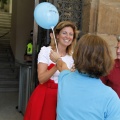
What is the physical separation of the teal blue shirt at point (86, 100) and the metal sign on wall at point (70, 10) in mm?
2216

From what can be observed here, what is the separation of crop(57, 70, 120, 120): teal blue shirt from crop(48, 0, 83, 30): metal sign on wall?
2216 mm

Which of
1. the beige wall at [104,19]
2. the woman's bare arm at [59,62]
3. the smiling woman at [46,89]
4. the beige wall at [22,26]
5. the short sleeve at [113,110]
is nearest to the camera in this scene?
the short sleeve at [113,110]

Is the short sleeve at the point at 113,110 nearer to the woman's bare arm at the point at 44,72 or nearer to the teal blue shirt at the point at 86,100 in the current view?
the teal blue shirt at the point at 86,100

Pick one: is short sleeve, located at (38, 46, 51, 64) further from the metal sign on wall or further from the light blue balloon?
the metal sign on wall

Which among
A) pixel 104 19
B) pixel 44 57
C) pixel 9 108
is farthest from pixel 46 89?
pixel 9 108

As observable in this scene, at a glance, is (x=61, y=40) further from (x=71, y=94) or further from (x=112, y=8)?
(x=112, y=8)

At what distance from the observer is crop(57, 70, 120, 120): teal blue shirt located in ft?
4.87

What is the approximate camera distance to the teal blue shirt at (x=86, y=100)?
4.87 ft

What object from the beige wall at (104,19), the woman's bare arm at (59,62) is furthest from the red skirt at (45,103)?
the beige wall at (104,19)

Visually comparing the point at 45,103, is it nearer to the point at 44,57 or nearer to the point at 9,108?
the point at 44,57

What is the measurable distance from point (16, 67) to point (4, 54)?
144 centimetres

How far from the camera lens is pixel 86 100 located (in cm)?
152

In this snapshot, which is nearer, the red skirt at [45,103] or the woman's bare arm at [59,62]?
the woman's bare arm at [59,62]

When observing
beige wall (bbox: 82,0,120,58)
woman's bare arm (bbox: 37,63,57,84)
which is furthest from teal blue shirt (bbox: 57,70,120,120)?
beige wall (bbox: 82,0,120,58)
